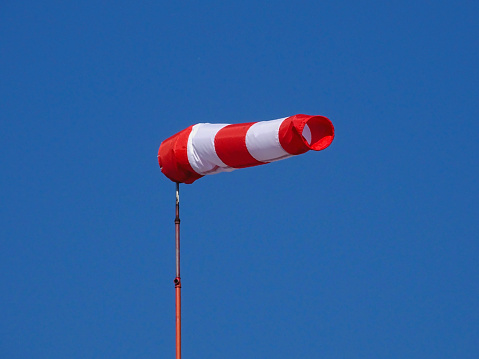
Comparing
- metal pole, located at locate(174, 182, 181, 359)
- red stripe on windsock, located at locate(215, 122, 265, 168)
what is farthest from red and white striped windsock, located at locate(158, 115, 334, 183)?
metal pole, located at locate(174, 182, 181, 359)

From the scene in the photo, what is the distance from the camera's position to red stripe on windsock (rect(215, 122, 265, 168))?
28.7 feet

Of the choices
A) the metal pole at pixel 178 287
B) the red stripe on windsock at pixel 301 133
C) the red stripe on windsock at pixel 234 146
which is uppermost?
the red stripe on windsock at pixel 234 146

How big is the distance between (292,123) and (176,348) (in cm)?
290

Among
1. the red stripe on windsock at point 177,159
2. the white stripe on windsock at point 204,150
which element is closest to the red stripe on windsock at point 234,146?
the white stripe on windsock at point 204,150

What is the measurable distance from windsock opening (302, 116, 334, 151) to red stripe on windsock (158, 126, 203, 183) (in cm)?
189

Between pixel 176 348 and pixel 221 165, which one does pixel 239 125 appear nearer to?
pixel 221 165

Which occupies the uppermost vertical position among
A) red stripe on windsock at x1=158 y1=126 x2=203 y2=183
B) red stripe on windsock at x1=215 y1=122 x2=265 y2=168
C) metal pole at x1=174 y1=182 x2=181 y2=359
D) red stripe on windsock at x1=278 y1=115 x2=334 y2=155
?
red stripe on windsock at x1=158 y1=126 x2=203 y2=183

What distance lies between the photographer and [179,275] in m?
9.68

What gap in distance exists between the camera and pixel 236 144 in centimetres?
883

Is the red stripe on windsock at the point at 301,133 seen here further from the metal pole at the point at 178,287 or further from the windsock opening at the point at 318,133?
the metal pole at the point at 178,287

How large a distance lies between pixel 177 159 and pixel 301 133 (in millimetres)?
2144

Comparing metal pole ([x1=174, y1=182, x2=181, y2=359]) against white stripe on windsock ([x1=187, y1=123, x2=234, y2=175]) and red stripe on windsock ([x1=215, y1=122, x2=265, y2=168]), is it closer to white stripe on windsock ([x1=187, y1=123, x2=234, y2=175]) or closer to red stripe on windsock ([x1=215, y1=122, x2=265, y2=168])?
white stripe on windsock ([x1=187, y1=123, x2=234, y2=175])

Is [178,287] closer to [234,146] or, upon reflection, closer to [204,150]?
[204,150]

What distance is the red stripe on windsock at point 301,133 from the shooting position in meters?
8.09
